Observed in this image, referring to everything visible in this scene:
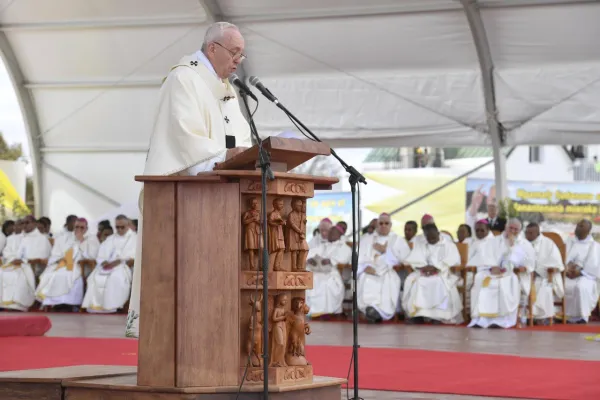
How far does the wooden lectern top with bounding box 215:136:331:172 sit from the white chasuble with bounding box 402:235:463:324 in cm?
875

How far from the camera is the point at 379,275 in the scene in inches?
528

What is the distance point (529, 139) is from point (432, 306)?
367 centimetres

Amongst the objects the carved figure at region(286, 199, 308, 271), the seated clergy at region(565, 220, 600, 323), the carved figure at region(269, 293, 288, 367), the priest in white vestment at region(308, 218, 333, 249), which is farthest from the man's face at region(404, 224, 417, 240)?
the carved figure at region(269, 293, 288, 367)

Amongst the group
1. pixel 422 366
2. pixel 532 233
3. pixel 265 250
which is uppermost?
pixel 532 233

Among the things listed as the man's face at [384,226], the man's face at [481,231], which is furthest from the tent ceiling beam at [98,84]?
the man's face at [481,231]

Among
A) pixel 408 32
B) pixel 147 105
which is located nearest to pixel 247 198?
pixel 408 32

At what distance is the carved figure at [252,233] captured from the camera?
4.15m

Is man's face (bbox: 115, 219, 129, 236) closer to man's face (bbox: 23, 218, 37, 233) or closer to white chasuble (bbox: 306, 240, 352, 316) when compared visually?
man's face (bbox: 23, 218, 37, 233)

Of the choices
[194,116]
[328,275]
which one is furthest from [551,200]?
[194,116]

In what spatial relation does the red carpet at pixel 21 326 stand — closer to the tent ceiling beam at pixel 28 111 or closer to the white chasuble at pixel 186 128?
the white chasuble at pixel 186 128

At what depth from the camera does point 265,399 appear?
3.92 meters

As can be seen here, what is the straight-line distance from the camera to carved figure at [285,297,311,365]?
4289 millimetres

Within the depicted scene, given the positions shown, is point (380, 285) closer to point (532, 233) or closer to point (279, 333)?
point (532, 233)

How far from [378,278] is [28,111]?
761cm
